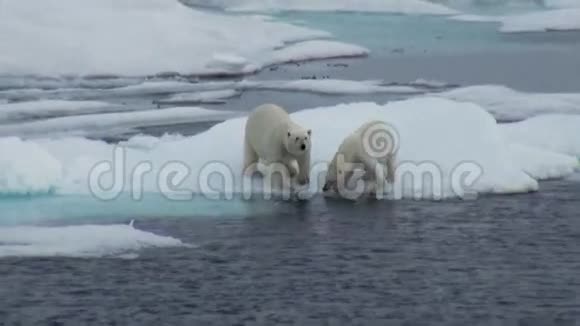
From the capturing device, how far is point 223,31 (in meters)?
23.9

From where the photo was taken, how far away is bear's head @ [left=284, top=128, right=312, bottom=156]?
41.7 feet

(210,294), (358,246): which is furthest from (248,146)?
(210,294)

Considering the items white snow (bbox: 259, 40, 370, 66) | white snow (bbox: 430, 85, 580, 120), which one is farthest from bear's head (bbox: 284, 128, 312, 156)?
white snow (bbox: 259, 40, 370, 66)

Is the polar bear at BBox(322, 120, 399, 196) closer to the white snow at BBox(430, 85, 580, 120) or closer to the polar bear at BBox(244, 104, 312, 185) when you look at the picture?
the polar bear at BBox(244, 104, 312, 185)

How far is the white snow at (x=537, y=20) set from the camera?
27.1 m

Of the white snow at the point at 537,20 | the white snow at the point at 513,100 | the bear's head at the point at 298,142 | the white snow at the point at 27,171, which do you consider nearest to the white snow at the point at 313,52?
the white snow at the point at 537,20

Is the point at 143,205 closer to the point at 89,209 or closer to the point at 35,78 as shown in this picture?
the point at 89,209

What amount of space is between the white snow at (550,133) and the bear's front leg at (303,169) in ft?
8.84

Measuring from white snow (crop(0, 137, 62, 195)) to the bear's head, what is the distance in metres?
1.94

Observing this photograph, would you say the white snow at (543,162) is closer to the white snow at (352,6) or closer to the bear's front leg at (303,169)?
the bear's front leg at (303,169)

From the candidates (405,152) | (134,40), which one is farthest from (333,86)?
(405,152)

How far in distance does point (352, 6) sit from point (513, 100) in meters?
11.7

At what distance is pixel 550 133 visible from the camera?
14883 mm

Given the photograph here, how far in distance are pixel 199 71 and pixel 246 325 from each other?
12.7 metres
